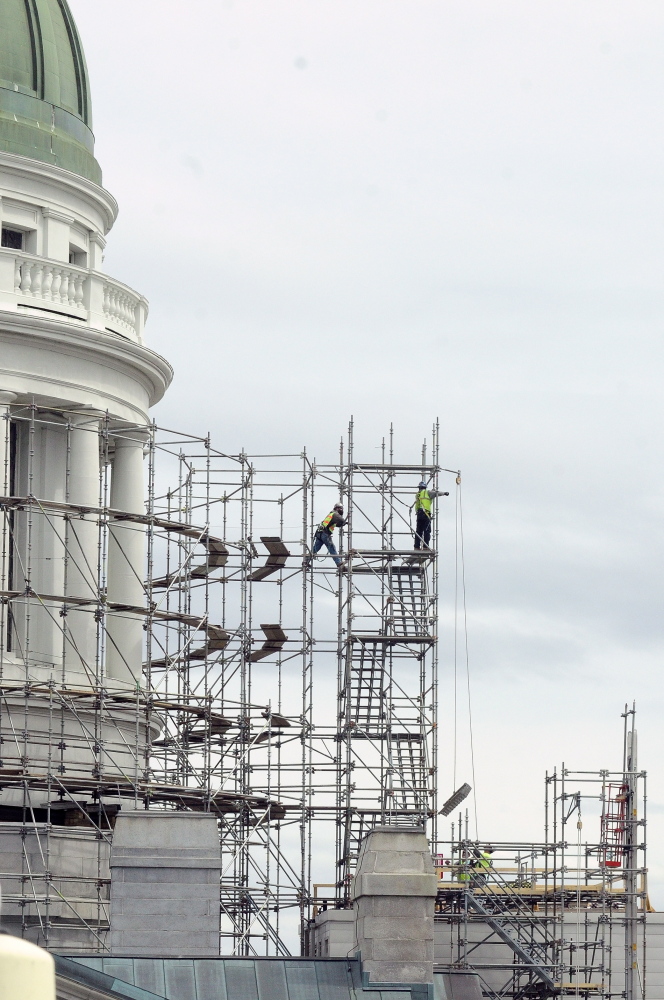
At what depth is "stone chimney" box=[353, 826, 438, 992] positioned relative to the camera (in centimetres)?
2875

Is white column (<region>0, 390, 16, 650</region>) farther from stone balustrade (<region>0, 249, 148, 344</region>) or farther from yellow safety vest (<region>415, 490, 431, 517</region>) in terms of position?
yellow safety vest (<region>415, 490, 431, 517</region>)

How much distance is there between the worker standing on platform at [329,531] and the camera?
44.2 meters

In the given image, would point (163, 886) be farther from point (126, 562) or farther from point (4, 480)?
point (126, 562)

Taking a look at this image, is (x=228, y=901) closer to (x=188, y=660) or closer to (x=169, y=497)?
(x=188, y=660)

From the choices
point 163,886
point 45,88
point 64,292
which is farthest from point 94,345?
point 163,886

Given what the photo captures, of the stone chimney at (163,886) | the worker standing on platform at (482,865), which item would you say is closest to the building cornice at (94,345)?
the worker standing on platform at (482,865)

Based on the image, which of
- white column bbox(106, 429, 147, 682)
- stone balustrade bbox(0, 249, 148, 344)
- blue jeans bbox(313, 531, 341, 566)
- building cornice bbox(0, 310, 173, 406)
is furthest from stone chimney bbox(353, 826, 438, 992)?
stone balustrade bbox(0, 249, 148, 344)

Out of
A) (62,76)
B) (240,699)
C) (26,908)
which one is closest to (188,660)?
(240,699)

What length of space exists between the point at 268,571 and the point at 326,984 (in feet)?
59.2

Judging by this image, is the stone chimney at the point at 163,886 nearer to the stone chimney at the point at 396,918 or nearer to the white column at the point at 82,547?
the stone chimney at the point at 396,918

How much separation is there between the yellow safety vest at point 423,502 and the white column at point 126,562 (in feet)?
21.7

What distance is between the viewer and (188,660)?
43.7 meters

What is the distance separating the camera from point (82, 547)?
138ft

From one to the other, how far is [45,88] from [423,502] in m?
13.9
